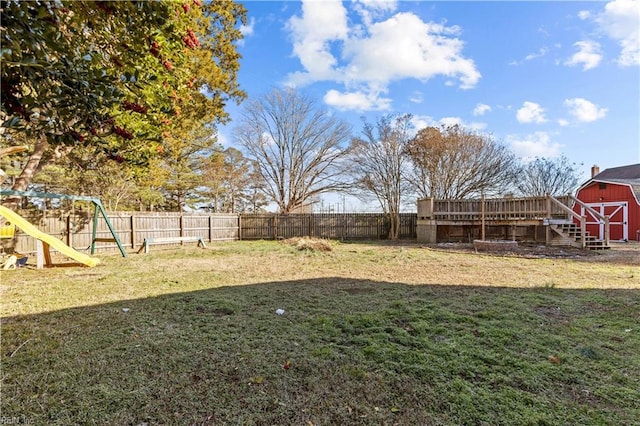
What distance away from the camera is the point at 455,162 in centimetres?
1591

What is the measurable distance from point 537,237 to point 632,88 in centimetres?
576

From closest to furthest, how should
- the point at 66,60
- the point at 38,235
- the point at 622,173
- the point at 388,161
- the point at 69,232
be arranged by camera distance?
the point at 66,60 → the point at 38,235 → the point at 69,232 → the point at 388,161 → the point at 622,173

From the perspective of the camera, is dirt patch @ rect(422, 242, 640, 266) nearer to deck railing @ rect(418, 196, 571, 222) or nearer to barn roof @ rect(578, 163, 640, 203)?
deck railing @ rect(418, 196, 571, 222)

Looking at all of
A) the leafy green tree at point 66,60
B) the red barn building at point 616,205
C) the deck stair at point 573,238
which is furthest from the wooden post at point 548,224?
the leafy green tree at point 66,60

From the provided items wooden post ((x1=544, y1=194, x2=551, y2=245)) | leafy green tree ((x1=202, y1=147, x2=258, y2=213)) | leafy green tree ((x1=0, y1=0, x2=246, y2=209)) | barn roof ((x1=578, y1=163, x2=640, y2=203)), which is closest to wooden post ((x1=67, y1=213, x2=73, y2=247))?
leafy green tree ((x1=0, y1=0, x2=246, y2=209))

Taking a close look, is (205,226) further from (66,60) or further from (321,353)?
(66,60)

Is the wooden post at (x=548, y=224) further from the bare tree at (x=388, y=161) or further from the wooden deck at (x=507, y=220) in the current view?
the bare tree at (x=388, y=161)

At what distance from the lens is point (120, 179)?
43.1 feet

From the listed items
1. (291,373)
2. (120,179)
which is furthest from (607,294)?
(120,179)

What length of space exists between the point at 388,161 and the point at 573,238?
27.7ft

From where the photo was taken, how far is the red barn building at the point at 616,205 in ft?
44.2

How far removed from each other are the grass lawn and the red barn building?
1237cm

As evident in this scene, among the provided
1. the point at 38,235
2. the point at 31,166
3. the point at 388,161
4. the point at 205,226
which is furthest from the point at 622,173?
the point at 31,166

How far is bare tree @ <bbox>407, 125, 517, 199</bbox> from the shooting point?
15.7m
